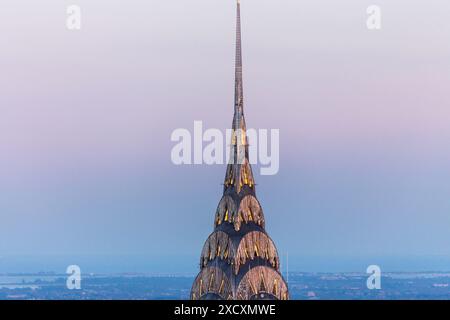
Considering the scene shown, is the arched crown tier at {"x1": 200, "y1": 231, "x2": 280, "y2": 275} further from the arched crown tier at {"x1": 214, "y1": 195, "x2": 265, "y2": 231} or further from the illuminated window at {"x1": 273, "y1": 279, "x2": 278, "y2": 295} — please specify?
the illuminated window at {"x1": 273, "y1": 279, "x2": 278, "y2": 295}

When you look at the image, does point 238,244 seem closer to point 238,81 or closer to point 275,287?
point 275,287

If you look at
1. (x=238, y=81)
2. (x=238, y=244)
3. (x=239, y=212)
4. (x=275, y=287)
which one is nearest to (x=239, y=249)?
(x=238, y=244)

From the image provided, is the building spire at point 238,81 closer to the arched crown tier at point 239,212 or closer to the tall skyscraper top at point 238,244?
the tall skyscraper top at point 238,244

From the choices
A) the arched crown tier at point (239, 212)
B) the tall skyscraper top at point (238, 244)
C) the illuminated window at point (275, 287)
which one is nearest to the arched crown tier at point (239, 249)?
the tall skyscraper top at point (238, 244)

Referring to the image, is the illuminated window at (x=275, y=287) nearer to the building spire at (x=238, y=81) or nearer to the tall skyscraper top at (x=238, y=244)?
the tall skyscraper top at (x=238, y=244)

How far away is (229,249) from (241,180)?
16.7 feet

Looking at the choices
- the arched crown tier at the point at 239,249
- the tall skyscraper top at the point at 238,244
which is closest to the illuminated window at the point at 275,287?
the tall skyscraper top at the point at 238,244

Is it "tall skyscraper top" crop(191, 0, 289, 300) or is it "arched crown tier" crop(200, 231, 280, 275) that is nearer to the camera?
"tall skyscraper top" crop(191, 0, 289, 300)

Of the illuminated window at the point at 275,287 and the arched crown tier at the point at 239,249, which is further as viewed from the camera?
the arched crown tier at the point at 239,249

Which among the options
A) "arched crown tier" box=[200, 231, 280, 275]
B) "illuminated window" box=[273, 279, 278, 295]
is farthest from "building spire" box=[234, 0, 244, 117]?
"illuminated window" box=[273, 279, 278, 295]

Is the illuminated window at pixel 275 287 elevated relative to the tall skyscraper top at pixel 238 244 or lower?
lower

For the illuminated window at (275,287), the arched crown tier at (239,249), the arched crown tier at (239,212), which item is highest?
the arched crown tier at (239,212)

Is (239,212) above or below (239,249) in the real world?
above
